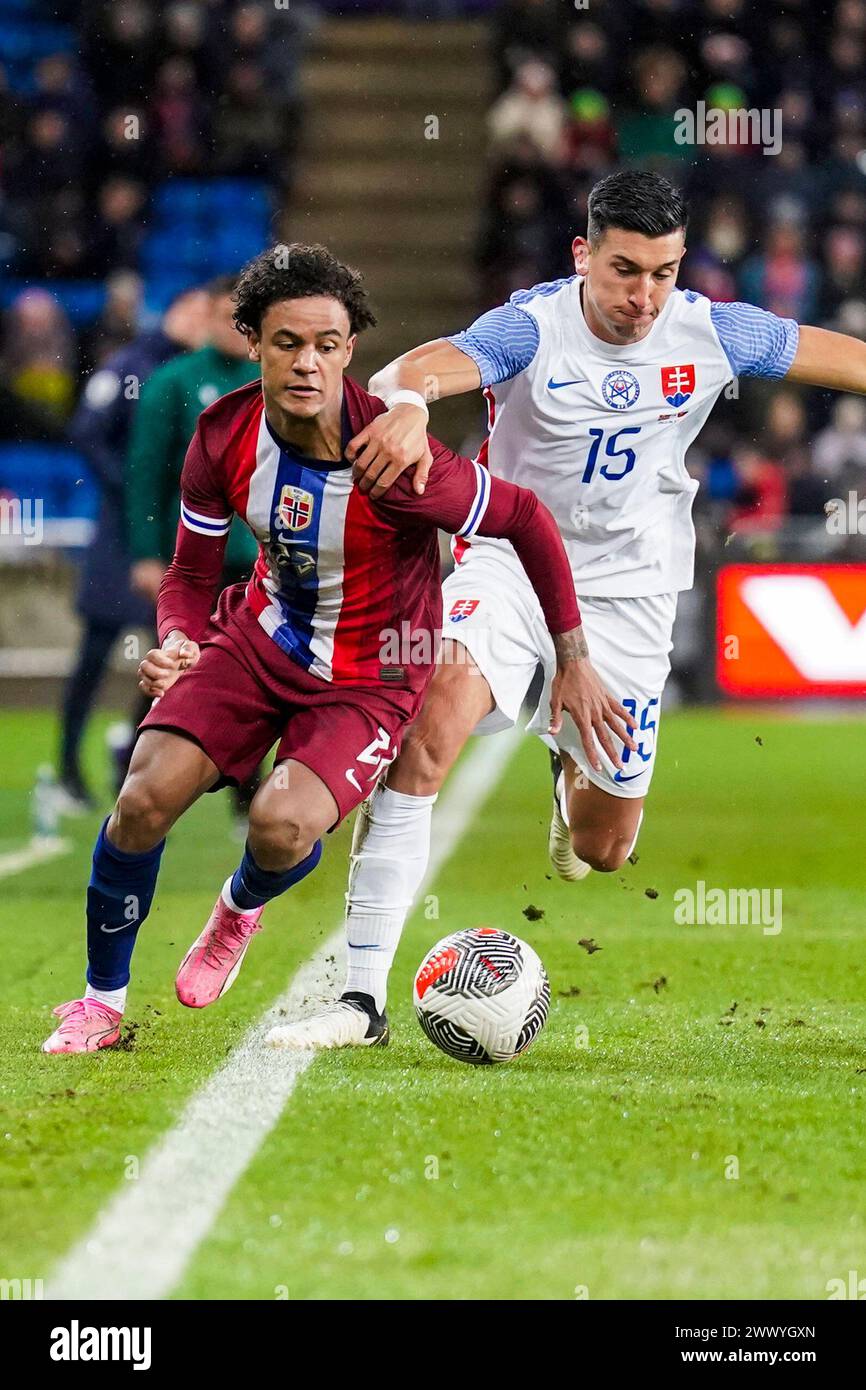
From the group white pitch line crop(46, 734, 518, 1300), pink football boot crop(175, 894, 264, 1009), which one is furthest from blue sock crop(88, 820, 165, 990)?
white pitch line crop(46, 734, 518, 1300)

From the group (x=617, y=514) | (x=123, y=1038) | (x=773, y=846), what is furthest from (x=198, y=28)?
(x=123, y=1038)

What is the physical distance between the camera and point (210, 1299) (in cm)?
312

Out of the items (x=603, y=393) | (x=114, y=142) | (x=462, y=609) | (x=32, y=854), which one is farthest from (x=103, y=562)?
(x=114, y=142)

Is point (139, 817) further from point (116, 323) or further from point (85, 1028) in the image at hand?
point (116, 323)

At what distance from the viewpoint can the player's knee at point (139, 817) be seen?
4551 mm

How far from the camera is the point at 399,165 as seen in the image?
17.1 meters

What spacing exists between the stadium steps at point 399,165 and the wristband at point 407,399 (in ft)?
30.6

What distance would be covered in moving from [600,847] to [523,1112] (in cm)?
197

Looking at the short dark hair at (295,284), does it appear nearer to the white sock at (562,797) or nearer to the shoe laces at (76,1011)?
the shoe laces at (76,1011)

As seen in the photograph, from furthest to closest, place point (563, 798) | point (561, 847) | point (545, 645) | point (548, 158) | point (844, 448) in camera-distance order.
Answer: point (548, 158), point (844, 448), point (561, 847), point (563, 798), point (545, 645)

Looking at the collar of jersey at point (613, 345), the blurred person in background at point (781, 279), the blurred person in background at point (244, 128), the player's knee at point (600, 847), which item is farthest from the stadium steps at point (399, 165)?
the collar of jersey at point (613, 345)

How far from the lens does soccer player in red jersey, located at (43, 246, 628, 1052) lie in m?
4.54

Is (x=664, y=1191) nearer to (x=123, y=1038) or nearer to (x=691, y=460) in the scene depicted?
(x=123, y=1038)

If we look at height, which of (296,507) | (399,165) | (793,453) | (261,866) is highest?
(296,507)
